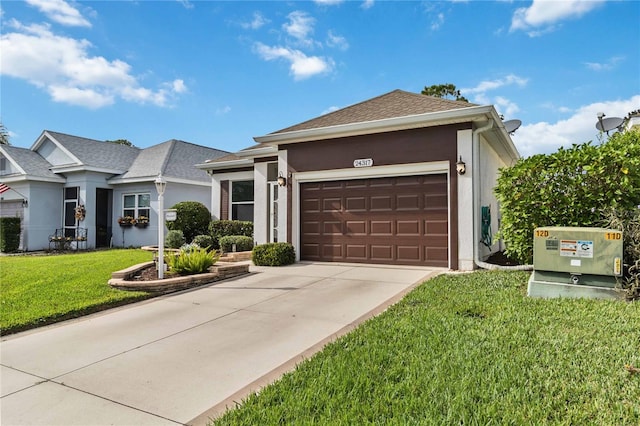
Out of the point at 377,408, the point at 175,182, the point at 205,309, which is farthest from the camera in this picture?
the point at 175,182

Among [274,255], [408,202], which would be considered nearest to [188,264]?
[274,255]

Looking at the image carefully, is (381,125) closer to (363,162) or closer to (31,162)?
(363,162)

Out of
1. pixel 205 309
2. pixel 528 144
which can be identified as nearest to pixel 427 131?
pixel 205 309

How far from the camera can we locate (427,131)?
8.96 m

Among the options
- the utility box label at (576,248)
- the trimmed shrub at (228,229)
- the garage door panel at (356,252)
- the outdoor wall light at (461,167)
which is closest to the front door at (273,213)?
the trimmed shrub at (228,229)

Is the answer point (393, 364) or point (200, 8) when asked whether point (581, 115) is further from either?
point (393, 364)

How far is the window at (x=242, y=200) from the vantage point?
1442 centimetres

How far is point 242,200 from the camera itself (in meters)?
14.6

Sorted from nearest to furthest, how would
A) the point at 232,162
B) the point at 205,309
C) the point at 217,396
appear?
the point at 217,396 < the point at 205,309 < the point at 232,162

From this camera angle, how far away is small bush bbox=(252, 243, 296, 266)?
9.83 metres

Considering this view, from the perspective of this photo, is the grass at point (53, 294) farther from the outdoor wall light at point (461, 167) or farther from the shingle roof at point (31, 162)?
the shingle roof at point (31, 162)

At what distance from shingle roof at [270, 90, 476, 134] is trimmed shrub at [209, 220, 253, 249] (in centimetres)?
448

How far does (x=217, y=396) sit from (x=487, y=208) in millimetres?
9070

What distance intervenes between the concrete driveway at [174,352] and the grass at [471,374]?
0.52m
